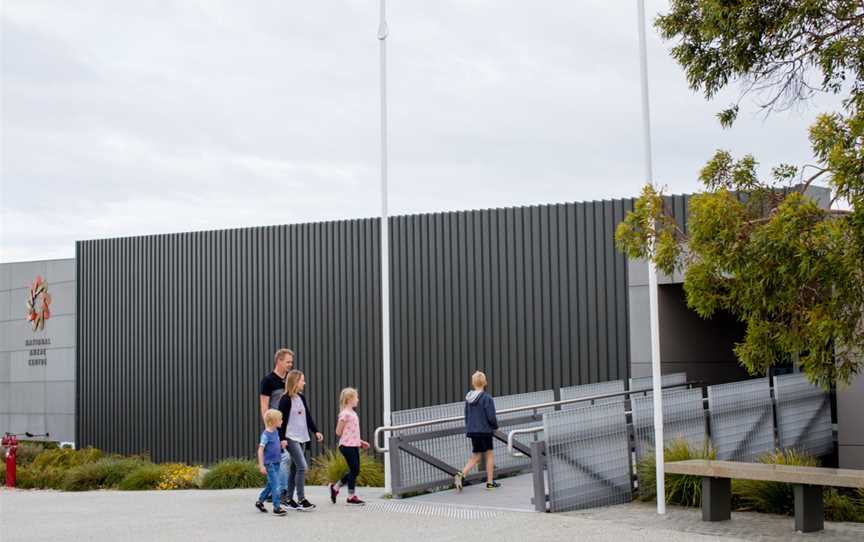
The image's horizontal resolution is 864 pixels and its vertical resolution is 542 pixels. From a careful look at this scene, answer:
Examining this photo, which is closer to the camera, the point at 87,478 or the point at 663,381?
the point at 663,381

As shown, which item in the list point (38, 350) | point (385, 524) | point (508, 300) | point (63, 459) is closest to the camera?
point (385, 524)

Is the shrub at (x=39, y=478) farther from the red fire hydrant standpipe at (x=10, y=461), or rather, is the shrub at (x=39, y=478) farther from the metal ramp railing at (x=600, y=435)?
the metal ramp railing at (x=600, y=435)

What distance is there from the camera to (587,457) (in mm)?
13141

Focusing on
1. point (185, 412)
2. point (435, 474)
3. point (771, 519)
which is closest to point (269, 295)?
point (185, 412)

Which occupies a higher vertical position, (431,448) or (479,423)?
(479,423)

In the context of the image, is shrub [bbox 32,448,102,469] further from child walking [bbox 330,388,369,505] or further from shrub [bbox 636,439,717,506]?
shrub [bbox 636,439,717,506]

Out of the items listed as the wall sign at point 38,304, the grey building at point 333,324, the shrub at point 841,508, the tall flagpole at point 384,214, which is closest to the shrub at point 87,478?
the grey building at point 333,324

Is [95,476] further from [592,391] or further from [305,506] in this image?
[592,391]

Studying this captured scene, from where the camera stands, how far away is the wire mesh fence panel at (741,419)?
15320 millimetres

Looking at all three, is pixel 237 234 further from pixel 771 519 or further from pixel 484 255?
pixel 771 519

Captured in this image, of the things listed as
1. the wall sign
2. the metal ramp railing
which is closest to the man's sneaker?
the metal ramp railing

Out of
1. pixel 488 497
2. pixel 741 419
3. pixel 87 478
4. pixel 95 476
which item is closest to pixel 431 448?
pixel 488 497

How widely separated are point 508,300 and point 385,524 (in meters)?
10.2

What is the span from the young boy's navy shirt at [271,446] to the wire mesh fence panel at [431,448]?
228cm
